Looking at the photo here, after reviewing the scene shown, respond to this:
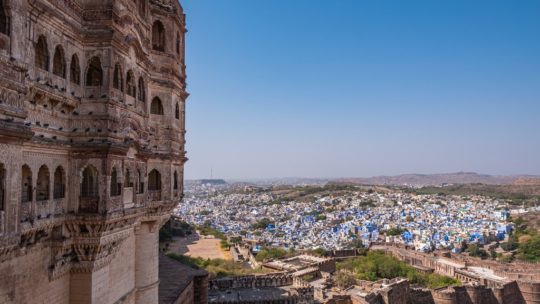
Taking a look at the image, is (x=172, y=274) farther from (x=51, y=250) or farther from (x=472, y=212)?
(x=472, y=212)

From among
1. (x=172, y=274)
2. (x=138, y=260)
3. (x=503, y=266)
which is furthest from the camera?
(x=503, y=266)

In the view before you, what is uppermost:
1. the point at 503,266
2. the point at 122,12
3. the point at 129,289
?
the point at 122,12

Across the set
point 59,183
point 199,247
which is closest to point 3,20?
point 59,183

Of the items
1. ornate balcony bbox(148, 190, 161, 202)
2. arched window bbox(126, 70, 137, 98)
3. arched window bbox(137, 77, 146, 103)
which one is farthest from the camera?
ornate balcony bbox(148, 190, 161, 202)

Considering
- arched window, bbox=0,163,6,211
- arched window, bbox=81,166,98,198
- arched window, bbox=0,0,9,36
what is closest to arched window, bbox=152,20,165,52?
arched window, bbox=81,166,98,198

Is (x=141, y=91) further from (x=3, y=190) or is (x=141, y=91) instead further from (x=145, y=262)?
(x=3, y=190)

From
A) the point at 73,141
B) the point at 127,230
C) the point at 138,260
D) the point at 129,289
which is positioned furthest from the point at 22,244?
the point at 138,260

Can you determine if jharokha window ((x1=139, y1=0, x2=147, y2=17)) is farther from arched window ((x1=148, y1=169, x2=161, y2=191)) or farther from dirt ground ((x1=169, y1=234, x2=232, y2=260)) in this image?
dirt ground ((x1=169, y1=234, x2=232, y2=260))
